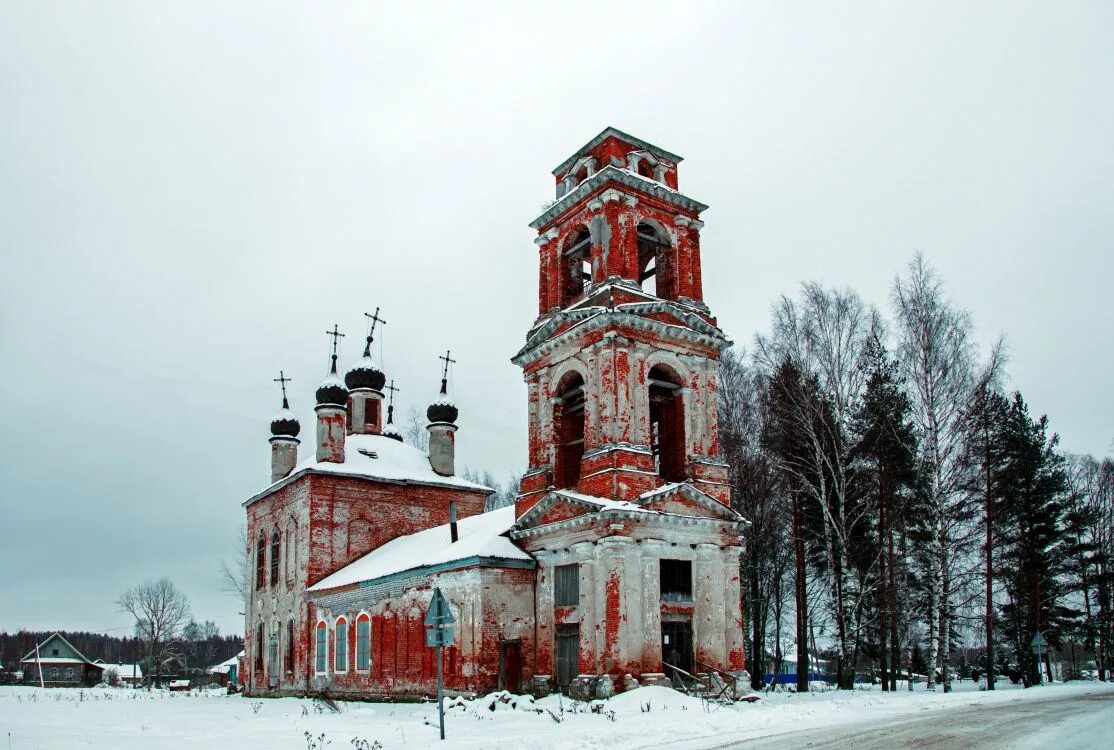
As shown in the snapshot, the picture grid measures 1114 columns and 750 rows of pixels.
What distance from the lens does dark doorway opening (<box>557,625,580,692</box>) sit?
19828 millimetres

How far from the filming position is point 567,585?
2047cm

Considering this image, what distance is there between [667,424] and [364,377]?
14.9m

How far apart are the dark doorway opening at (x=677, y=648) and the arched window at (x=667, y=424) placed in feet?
11.2

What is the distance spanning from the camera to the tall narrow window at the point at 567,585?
66.1 feet

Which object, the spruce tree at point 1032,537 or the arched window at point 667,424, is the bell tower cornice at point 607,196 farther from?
the spruce tree at point 1032,537

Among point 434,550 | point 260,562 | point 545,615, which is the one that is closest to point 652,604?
point 545,615

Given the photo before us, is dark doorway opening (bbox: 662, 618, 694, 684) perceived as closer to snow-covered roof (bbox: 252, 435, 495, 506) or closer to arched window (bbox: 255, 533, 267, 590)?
snow-covered roof (bbox: 252, 435, 495, 506)

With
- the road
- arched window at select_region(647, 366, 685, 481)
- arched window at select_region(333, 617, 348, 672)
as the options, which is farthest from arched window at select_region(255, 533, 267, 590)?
the road

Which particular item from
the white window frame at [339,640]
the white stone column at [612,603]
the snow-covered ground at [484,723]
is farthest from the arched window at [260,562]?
the white stone column at [612,603]

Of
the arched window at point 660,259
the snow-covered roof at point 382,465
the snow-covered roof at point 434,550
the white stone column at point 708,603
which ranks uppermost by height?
the arched window at point 660,259

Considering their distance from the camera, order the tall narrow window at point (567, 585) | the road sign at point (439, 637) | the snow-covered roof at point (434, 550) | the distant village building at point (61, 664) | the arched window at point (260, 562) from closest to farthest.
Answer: the road sign at point (439, 637) → the tall narrow window at point (567, 585) → the snow-covered roof at point (434, 550) → the arched window at point (260, 562) → the distant village building at point (61, 664)

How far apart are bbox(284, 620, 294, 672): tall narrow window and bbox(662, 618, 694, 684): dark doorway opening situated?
47.1ft

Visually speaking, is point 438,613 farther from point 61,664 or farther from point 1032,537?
point 61,664

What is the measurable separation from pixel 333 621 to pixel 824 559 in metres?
14.6
